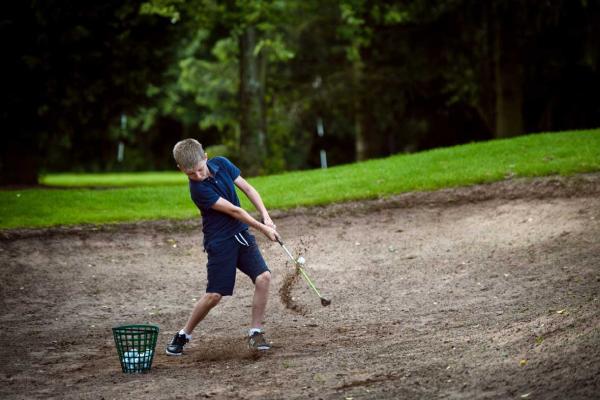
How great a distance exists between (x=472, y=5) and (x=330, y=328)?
648 inches

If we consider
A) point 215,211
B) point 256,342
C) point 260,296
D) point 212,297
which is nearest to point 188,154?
point 215,211

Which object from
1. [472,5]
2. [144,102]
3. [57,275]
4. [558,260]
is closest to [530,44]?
[472,5]

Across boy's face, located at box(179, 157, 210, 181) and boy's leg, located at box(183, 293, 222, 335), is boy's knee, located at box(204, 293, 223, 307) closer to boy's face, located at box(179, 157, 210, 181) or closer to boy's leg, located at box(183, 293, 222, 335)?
boy's leg, located at box(183, 293, 222, 335)

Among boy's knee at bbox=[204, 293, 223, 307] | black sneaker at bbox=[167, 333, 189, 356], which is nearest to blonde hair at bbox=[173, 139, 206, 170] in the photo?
boy's knee at bbox=[204, 293, 223, 307]

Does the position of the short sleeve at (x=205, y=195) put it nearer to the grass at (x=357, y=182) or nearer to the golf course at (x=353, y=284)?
the golf course at (x=353, y=284)

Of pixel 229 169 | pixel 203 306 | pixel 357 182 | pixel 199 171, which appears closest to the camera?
pixel 199 171

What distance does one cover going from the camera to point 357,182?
52.7ft

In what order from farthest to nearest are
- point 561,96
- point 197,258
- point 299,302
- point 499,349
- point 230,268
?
point 561,96 < point 197,258 < point 299,302 < point 230,268 < point 499,349

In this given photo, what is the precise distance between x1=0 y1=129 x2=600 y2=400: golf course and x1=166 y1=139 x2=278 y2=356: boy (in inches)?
16.3

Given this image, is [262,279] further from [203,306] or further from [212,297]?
[203,306]

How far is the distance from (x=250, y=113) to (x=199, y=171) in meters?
17.0

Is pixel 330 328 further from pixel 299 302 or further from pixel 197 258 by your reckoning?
pixel 197 258

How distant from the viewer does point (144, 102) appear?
22766 millimetres

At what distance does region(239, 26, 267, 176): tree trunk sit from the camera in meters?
24.1
